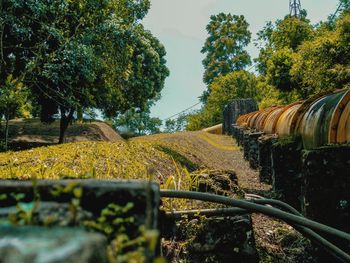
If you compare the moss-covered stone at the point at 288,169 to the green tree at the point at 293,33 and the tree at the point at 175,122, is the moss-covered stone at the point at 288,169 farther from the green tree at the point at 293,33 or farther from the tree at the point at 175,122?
the tree at the point at 175,122

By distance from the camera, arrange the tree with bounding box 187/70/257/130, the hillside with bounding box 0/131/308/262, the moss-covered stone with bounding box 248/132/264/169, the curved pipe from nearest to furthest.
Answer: the curved pipe, the hillside with bounding box 0/131/308/262, the moss-covered stone with bounding box 248/132/264/169, the tree with bounding box 187/70/257/130

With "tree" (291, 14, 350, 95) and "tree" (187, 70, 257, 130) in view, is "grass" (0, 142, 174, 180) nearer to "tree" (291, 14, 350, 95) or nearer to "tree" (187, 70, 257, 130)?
"tree" (291, 14, 350, 95)

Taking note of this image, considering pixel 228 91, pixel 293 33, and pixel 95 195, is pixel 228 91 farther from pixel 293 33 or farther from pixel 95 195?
pixel 95 195

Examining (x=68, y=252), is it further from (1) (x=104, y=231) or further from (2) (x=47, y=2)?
(2) (x=47, y=2)

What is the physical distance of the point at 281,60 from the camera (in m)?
26.1

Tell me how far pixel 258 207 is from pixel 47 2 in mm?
11915

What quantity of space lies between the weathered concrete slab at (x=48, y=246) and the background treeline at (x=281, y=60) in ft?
43.2

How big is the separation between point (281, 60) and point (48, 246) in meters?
27.0

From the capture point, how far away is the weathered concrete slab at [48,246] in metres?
0.70

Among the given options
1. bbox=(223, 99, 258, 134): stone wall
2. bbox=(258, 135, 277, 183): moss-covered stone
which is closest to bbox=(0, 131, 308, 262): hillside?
bbox=(258, 135, 277, 183): moss-covered stone

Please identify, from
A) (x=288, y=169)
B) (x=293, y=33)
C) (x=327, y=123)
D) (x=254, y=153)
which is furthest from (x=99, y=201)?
(x=293, y=33)

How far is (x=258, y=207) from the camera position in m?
2.22

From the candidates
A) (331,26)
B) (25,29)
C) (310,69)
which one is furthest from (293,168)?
(331,26)

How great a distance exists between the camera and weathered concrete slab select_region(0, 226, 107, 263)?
70 centimetres
